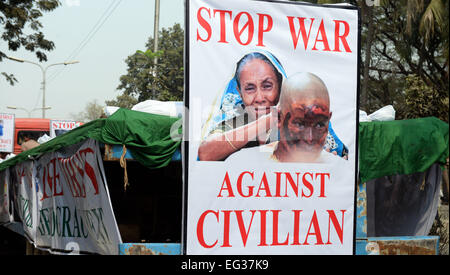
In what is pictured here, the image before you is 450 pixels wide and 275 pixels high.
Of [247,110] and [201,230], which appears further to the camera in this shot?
[247,110]

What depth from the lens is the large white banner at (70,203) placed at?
617cm

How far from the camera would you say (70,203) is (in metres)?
7.05

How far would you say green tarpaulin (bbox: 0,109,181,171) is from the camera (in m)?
5.83

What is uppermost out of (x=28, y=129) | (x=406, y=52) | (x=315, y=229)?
(x=406, y=52)

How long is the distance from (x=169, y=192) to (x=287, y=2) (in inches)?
150

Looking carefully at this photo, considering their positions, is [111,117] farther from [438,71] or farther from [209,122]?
[438,71]

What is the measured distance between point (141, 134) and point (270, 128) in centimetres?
138

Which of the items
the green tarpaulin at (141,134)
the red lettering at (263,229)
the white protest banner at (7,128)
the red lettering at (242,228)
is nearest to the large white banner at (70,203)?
the green tarpaulin at (141,134)

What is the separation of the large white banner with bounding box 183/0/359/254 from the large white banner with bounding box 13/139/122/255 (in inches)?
46.1

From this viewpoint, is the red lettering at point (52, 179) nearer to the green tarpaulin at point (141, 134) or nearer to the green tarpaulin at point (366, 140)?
the green tarpaulin at point (366, 140)

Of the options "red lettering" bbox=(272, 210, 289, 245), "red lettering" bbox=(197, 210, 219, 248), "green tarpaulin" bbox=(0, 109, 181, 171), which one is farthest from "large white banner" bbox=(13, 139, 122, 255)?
"red lettering" bbox=(272, 210, 289, 245)

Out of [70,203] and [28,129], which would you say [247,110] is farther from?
[28,129]

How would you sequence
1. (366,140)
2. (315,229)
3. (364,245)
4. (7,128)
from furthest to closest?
(7,128), (366,140), (364,245), (315,229)

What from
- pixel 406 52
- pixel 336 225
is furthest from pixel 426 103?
pixel 336 225
